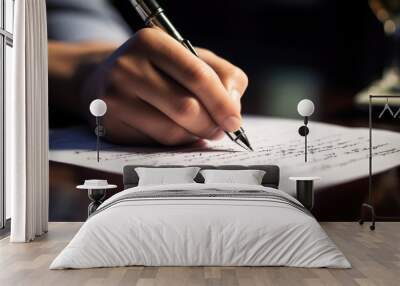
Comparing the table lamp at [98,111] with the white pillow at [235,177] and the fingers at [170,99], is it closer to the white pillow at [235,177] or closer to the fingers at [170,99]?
the fingers at [170,99]

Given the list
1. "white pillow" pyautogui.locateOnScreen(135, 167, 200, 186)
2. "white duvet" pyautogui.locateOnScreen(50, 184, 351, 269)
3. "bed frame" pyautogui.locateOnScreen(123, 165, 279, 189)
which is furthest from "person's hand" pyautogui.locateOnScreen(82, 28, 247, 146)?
"white duvet" pyautogui.locateOnScreen(50, 184, 351, 269)

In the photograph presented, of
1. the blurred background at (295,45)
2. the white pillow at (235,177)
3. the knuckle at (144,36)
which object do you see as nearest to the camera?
the white pillow at (235,177)

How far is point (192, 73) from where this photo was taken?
25.1 ft

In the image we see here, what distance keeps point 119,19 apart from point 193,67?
1.18m

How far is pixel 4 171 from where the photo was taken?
6.89m

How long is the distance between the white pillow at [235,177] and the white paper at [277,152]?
53 cm

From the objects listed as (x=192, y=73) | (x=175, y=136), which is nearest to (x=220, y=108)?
(x=192, y=73)

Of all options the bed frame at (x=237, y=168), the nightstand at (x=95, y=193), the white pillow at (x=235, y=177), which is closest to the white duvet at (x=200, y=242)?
the white pillow at (x=235, y=177)

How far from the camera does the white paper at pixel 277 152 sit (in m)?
7.66

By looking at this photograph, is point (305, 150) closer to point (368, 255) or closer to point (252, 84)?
point (252, 84)

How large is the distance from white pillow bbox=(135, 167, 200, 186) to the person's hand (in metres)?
0.58

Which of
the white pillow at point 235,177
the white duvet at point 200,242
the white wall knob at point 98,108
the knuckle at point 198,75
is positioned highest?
the knuckle at point 198,75

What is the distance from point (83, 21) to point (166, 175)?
8.03ft

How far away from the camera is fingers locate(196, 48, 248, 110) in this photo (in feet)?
25.4
